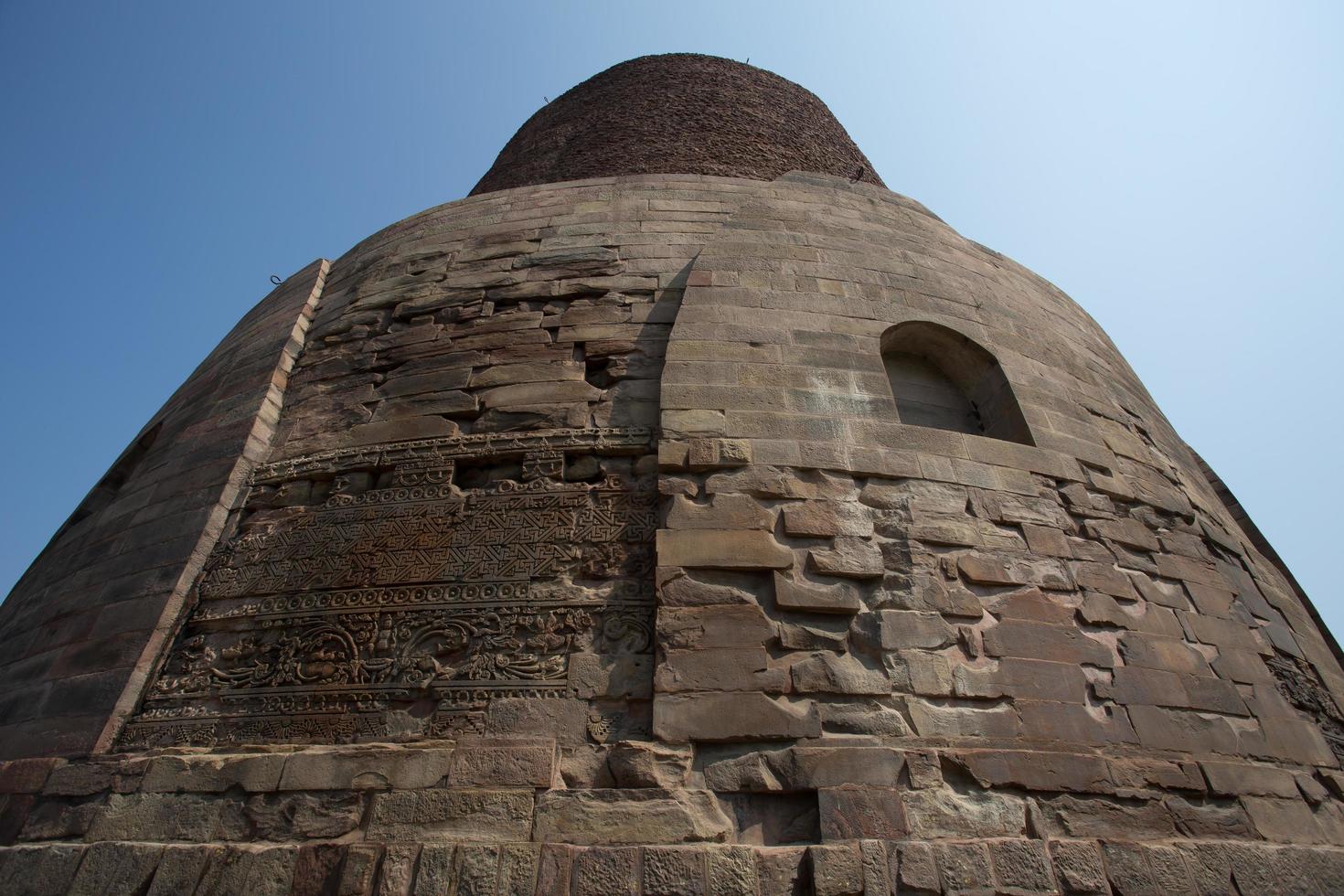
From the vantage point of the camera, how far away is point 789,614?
2.89 meters

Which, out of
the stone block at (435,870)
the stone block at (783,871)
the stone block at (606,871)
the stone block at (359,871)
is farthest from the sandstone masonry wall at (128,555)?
the stone block at (783,871)

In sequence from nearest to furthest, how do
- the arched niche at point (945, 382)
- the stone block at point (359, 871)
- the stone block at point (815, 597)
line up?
the stone block at point (359, 871), the stone block at point (815, 597), the arched niche at point (945, 382)

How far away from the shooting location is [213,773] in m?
2.71

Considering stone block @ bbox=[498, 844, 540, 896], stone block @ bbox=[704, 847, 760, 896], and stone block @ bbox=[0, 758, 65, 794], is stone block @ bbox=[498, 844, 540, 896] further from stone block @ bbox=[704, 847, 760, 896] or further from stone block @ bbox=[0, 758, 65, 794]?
stone block @ bbox=[0, 758, 65, 794]

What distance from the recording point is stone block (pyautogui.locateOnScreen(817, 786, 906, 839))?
238 centimetres

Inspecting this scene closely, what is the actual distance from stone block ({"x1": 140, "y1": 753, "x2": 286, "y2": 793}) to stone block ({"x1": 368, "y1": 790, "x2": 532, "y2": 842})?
1.54 ft

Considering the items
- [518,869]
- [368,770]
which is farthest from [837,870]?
[368,770]

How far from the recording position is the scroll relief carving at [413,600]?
2.92 m

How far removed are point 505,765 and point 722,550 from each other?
1.13 m

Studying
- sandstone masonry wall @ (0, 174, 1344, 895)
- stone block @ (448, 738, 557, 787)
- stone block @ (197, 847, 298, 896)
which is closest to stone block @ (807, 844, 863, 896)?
sandstone masonry wall @ (0, 174, 1344, 895)

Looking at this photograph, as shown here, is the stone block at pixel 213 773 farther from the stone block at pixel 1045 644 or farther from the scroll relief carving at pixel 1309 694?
the scroll relief carving at pixel 1309 694

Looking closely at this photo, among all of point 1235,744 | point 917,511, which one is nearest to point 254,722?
point 917,511

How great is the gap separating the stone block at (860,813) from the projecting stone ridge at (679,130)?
634 centimetres

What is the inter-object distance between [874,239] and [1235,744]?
3.20 meters
